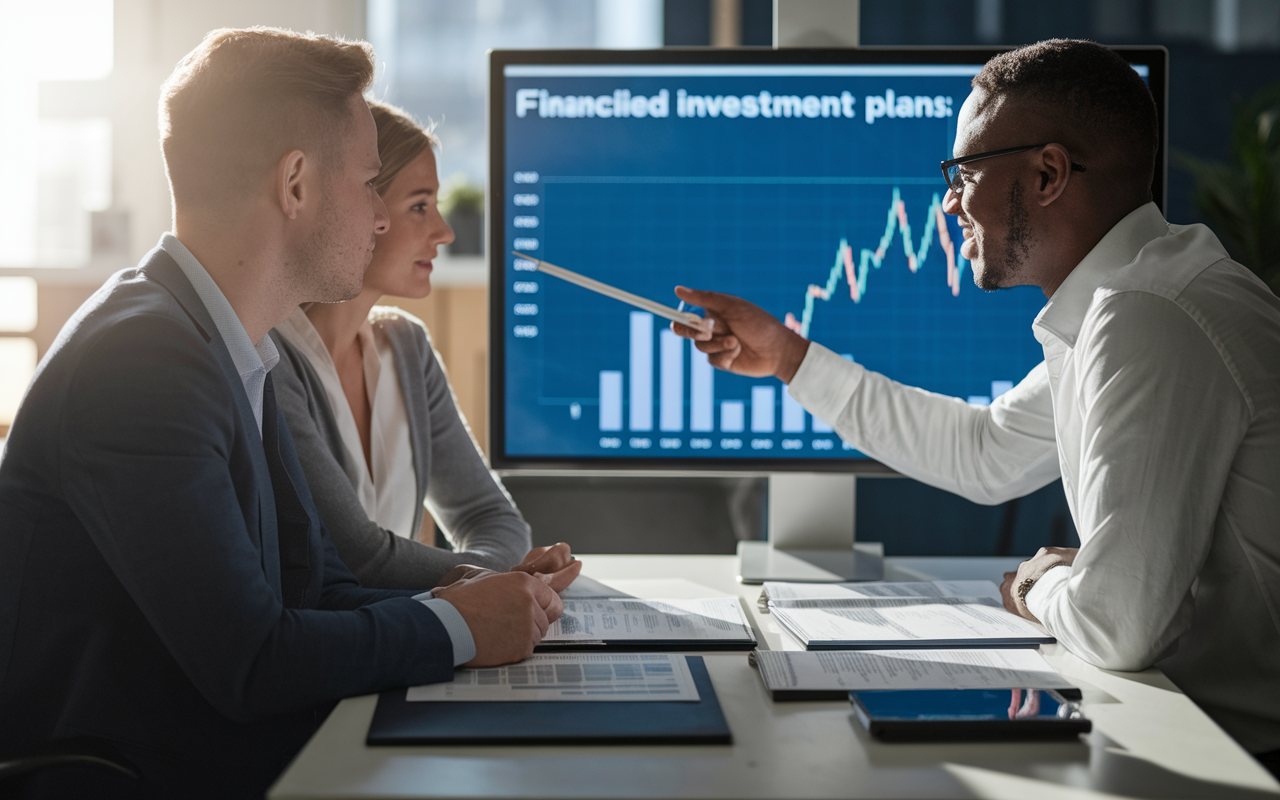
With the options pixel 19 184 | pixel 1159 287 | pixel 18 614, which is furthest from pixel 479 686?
pixel 19 184

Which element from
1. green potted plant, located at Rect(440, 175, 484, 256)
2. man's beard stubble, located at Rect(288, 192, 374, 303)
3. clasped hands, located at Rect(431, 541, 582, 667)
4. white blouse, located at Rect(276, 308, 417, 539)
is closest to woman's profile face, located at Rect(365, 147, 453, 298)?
white blouse, located at Rect(276, 308, 417, 539)

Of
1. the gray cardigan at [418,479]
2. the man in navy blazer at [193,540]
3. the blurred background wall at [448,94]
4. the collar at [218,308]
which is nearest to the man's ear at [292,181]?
the man in navy blazer at [193,540]

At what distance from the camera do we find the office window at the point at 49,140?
3.68m

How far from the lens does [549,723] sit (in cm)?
83

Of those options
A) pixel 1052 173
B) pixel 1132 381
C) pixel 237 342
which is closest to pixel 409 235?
pixel 237 342

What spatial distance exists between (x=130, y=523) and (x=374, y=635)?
0.77 feet

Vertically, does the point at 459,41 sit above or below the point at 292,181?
above

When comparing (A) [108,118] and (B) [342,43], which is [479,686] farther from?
(A) [108,118]

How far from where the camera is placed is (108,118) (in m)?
3.71

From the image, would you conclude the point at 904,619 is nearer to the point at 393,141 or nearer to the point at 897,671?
the point at 897,671

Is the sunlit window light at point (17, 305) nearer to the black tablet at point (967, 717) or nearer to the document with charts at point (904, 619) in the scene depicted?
the document with charts at point (904, 619)

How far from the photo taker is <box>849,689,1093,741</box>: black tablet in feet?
2.62

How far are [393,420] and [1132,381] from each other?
113 centimetres

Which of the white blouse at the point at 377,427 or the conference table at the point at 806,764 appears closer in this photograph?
the conference table at the point at 806,764
